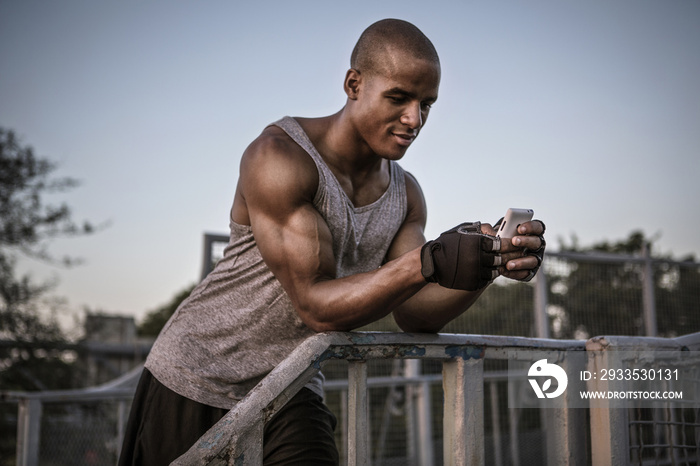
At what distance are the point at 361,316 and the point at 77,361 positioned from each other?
966 cm

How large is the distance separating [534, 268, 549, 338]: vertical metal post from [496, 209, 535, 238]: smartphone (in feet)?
12.0

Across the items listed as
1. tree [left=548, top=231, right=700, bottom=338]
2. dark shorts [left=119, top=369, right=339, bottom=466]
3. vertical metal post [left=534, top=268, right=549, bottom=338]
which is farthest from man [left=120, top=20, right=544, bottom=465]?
tree [left=548, top=231, right=700, bottom=338]

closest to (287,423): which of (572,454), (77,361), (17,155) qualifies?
(572,454)

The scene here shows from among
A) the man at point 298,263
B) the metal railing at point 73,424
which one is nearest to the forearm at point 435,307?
the man at point 298,263

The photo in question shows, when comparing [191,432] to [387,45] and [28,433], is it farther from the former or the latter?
[28,433]

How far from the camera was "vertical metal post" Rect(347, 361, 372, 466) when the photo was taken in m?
1.58

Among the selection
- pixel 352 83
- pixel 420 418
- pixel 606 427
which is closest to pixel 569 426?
pixel 606 427

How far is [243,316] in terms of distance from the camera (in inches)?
86.1

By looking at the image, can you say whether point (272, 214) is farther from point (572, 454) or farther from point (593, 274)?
point (593, 274)

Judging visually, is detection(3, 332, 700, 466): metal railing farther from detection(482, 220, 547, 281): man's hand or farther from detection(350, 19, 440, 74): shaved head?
detection(350, 19, 440, 74): shaved head

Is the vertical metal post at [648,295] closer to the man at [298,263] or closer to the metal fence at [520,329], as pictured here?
the metal fence at [520,329]

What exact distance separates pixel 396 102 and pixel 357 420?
3.38 feet

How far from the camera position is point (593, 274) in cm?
571

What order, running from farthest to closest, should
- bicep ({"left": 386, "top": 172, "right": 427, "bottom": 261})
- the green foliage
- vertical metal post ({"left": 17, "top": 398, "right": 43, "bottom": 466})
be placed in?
the green foliage, vertical metal post ({"left": 17, "top": 398, "right": 43, "bottom": 466}), bicep ({"left": 386, "top": 172, "right": 427, "bottom": 261})
